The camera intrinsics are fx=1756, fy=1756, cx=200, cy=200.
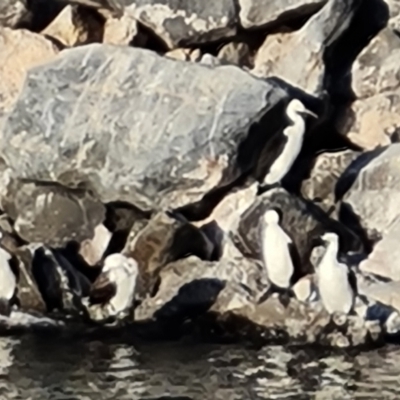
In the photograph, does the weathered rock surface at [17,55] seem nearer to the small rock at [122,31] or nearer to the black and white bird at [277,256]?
the small rock at [122,31]

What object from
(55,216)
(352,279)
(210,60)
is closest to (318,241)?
(352,279)

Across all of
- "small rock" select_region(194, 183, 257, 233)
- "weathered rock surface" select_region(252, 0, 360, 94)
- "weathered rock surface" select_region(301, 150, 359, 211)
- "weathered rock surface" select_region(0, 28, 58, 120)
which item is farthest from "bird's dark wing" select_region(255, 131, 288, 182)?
"weathered rock surface" select_region(0, 28, 58, 120)

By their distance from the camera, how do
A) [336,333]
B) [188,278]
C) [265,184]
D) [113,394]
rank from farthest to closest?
[265,184], [188,278], [336,333], [113,394]

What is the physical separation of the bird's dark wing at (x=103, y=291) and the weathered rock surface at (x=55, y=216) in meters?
0.96

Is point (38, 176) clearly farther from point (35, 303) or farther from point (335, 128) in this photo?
point (335, 128)

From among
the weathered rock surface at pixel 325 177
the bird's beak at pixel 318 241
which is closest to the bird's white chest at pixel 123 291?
the bird's beak at pixel 318 241

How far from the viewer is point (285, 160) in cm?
1122

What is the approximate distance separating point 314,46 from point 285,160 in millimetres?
917

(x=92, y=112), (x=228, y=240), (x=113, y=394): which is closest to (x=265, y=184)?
(x=228, y=240)

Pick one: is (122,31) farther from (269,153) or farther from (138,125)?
(269,153)

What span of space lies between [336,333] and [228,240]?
145cm

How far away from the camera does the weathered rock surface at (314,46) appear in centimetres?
1166

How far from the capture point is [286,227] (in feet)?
34.7

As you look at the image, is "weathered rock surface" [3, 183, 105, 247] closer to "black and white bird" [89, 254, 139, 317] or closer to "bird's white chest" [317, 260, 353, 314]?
"black and white bird" [89, 254, 139, 317]
